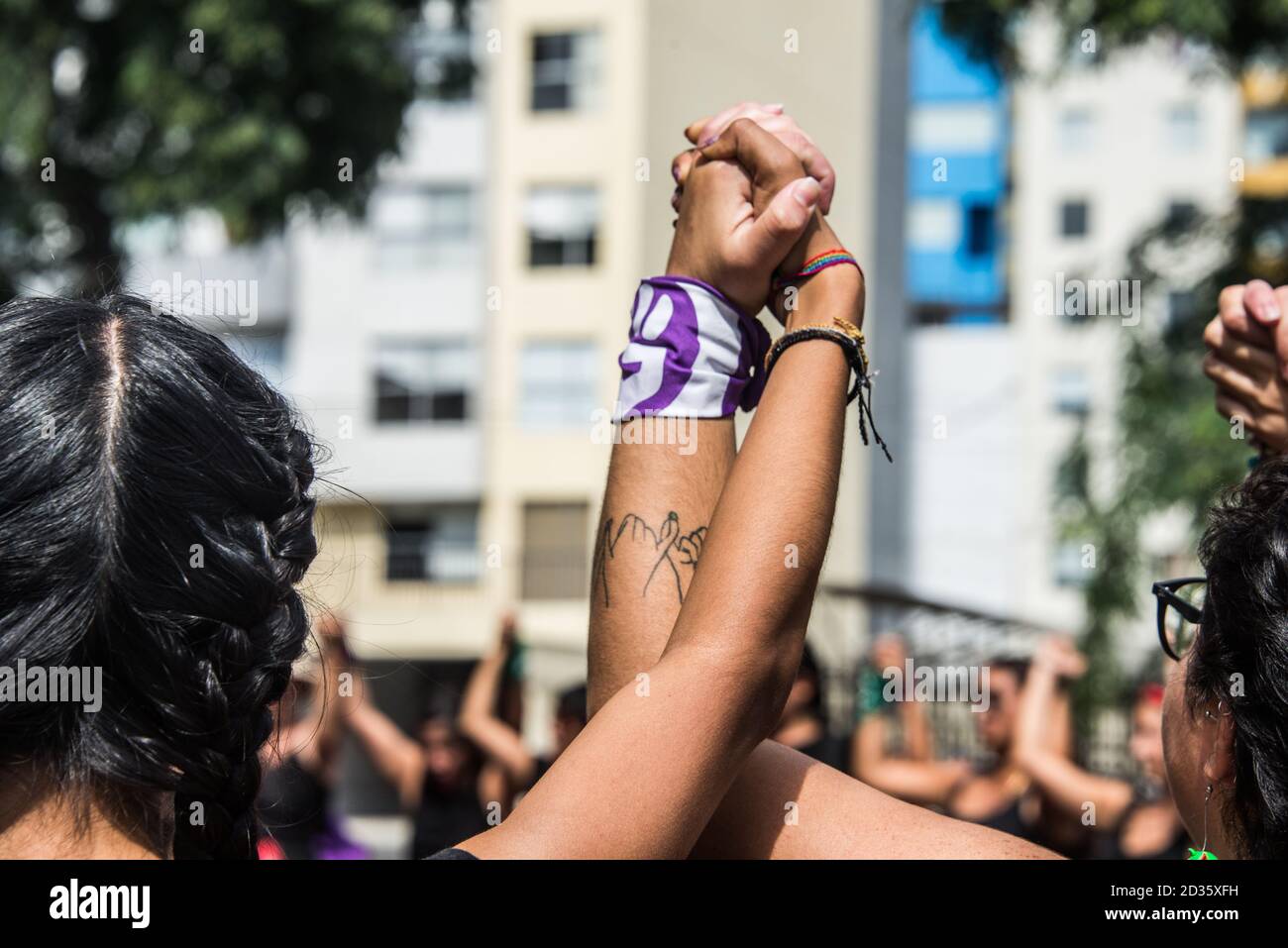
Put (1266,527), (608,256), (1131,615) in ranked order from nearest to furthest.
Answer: (1266,527), (1131,615), (608,256)

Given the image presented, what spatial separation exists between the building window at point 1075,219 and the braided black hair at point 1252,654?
35.4 m

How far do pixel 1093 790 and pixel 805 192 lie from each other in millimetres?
3944

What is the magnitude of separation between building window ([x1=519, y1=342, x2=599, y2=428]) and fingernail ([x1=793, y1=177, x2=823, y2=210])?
2213 centimetres

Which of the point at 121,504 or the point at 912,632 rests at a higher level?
the point at 121,504

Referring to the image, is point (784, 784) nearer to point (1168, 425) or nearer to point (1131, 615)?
point (1168, 425)

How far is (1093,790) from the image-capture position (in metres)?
4.89

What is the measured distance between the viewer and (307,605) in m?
1.43

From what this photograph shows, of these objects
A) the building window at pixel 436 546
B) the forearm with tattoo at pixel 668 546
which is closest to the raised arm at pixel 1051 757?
the forearm with tattoo at pixel 668 546

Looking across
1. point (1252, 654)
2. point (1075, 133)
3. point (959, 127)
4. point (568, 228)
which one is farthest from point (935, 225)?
point (1252, 654)

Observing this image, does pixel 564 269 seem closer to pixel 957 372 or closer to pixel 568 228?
pixel 568 228

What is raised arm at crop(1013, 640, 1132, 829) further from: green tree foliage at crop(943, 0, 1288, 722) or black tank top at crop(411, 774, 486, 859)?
green tree foliage at crop(943, 0, 1288, 722)

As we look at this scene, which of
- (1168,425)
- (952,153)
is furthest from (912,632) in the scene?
(952,153)

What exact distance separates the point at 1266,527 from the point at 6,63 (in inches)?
356

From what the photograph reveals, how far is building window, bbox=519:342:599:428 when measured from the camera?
77.8ft
